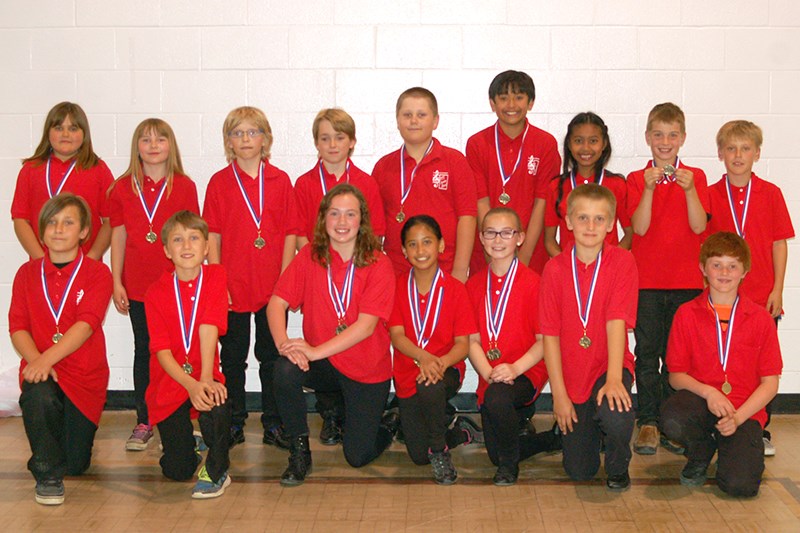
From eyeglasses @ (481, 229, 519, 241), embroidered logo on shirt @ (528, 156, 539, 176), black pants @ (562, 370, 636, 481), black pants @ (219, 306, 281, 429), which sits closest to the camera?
black pants @ (562, 370, 636, 481)

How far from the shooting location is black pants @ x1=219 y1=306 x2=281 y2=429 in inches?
175

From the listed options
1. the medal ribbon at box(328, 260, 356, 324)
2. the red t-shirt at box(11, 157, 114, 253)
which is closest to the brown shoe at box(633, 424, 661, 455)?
the medal ribbon at box(328, 260, 356, 324)

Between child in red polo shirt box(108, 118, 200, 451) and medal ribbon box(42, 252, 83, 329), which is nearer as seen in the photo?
medal ribbon box(42, 252, 83, 329)

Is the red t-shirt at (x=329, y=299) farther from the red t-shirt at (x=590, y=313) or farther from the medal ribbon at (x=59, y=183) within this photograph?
the medal ribbon at (x=59, y=183)

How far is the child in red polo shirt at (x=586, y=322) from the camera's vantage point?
3.87 m

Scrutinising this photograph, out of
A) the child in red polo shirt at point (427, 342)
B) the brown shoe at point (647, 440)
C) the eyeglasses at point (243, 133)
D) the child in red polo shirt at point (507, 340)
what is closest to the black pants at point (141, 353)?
the eyeglasses at point (243, 133)

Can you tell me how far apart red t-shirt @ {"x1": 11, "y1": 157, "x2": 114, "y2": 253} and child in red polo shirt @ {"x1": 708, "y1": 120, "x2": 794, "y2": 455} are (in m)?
2.96

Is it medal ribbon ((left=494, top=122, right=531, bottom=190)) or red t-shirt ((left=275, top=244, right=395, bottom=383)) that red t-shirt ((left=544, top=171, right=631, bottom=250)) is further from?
red t-shirt ((left=275, top=244, right=395, bottom=383))

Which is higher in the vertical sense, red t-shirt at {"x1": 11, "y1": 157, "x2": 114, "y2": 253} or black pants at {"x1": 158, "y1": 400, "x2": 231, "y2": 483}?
red t-shirt at {"x1": 11, "y1": 157, "x2": 114, "y2": 253}

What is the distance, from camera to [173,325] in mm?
3938

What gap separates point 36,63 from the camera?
5160mm

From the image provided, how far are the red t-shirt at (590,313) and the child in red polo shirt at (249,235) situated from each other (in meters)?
1.28

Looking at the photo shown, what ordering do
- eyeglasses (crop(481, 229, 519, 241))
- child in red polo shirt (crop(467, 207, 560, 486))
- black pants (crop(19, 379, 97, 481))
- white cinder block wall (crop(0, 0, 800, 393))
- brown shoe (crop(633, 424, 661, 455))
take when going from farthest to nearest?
white cinder block wall (crop(0, 0, 800, 393)), brown shoe (crop(633, 424, 661, 455)), eyeglasses (crop(481, 229, 519, 241)), child in red polo shirt (crop(467, 207, 560, 486)), black pants (crop(19, 379, 97, 481))

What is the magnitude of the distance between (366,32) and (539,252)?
1546 mm
